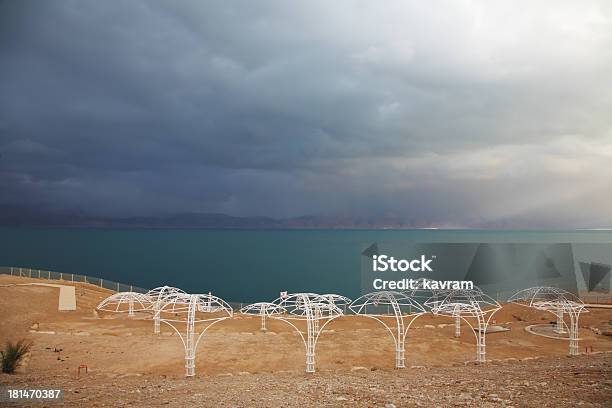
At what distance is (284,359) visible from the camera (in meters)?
26.2

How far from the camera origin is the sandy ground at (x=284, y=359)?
563 inches

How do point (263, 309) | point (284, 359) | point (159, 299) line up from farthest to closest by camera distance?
point (263, 309), point (159, 299), point (284, 359)

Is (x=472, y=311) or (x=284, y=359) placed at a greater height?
(x=472, y=311)

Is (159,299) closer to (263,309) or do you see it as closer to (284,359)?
(263,309)

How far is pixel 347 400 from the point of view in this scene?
43.9 feet

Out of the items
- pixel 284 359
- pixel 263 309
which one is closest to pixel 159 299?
pixel 263 309

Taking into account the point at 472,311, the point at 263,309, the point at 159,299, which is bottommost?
the point at 263,309

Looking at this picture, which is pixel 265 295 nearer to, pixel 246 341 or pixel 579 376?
pixel 246 341

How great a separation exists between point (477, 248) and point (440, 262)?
7.60 meters

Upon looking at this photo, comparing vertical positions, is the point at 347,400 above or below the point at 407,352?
above

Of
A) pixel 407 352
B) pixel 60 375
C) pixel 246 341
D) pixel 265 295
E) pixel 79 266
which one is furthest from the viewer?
pixel 79 266

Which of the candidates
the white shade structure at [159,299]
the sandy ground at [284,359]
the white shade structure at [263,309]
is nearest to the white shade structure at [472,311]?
the sandy ground at [284,359]

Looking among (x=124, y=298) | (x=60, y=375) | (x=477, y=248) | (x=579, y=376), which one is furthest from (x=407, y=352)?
(x=477, y=248)

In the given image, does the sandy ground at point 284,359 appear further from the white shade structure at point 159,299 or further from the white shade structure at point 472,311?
the white shade structure at point 472,311
